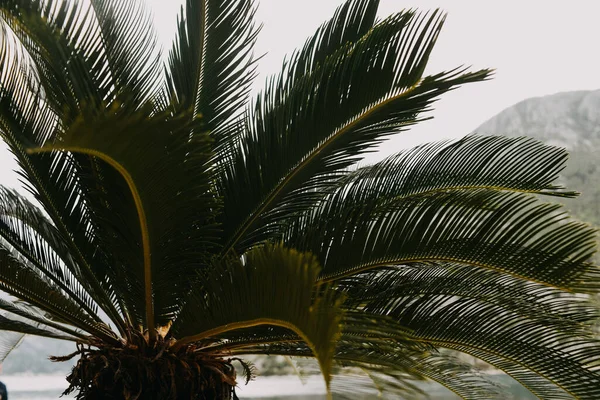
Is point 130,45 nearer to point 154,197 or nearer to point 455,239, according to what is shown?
point 154,197

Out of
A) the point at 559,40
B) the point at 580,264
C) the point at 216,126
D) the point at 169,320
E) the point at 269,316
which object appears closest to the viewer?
the point at 269,316

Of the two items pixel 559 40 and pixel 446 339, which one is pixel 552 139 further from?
pixel 446 339

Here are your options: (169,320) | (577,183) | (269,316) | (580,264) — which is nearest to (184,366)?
(169,320)

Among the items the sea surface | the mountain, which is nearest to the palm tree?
the sea surface

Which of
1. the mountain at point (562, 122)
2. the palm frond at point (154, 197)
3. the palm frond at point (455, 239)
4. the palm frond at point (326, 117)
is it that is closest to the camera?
the palm frond at point (154, 197)

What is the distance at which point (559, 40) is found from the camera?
40.7 meters

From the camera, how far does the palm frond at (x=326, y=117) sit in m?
3.30

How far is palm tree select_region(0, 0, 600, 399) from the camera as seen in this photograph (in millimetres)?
3348

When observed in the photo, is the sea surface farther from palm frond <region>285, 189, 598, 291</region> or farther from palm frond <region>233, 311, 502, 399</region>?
palm frond <region>285, 189, 598, 291</region>

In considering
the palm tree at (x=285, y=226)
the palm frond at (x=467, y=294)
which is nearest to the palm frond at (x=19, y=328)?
the palm tree at (x=285, y=226)

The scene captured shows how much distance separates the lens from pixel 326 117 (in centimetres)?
358

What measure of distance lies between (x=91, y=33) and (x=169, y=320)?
4.68 ft

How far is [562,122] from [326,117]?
3566 cm

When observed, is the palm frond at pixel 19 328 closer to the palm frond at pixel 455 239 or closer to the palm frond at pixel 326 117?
the palm frond at pixel 326 117
